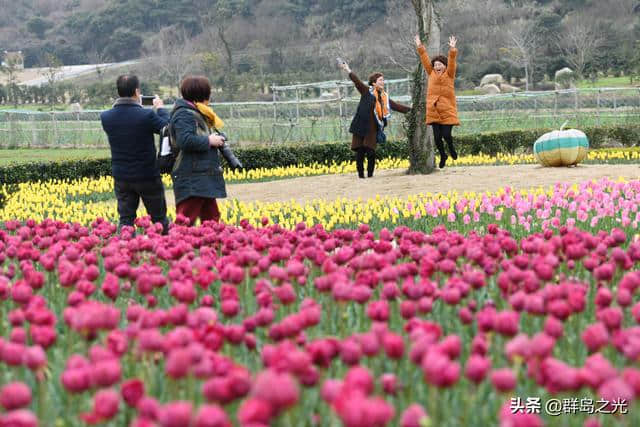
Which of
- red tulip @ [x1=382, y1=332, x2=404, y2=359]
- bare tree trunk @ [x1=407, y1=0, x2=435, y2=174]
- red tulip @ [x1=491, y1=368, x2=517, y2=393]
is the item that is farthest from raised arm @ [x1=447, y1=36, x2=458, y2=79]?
red tulip @ [x1=491, y1=368, x2=517, y2=393]

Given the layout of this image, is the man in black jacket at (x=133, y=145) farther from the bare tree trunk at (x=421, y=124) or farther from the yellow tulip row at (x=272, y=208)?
the bare tree trunk at (x=421, y=124)

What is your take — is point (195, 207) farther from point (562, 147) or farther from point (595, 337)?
point (562, 147)

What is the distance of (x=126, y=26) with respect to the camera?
3105 inches

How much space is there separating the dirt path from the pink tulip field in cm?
628

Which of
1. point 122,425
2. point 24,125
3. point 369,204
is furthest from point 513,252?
point 24,125

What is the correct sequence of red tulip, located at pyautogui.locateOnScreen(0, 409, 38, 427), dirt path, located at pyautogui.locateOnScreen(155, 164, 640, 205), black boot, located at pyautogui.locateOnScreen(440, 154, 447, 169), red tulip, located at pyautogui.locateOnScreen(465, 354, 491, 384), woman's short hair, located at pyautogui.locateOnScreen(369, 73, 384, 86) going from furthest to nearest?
black boot, located at pyautogui.locateOnScreen(440, 154, 447, 169) < woman's short hair, located at pyautogui.locateOnScreen(369, 73, 384, 86) < dirt path, located at pyautogui.locateOnScreen(155, 164, 640, 205) < red tulip, located at pyautogui.locateOnScreen(465, 354, 491, 384) < red tulip, located at pyautogui.locateOnScreen(0, 409, 38, 427)

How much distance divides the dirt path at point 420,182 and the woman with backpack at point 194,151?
10.5 ft

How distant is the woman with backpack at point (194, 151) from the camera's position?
21.4 feet

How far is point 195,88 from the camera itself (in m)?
6.65

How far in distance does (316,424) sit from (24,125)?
3424 centimetres

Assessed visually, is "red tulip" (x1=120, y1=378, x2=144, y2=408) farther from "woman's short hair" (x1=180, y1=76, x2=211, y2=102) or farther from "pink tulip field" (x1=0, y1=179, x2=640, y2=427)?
"woman's short hair" (x1=180, y1=76, x2=211, y2=102)

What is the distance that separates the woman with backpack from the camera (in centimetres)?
654

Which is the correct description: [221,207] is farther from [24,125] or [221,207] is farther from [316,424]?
[24,125]

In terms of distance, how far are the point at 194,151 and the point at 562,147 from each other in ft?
24.6
